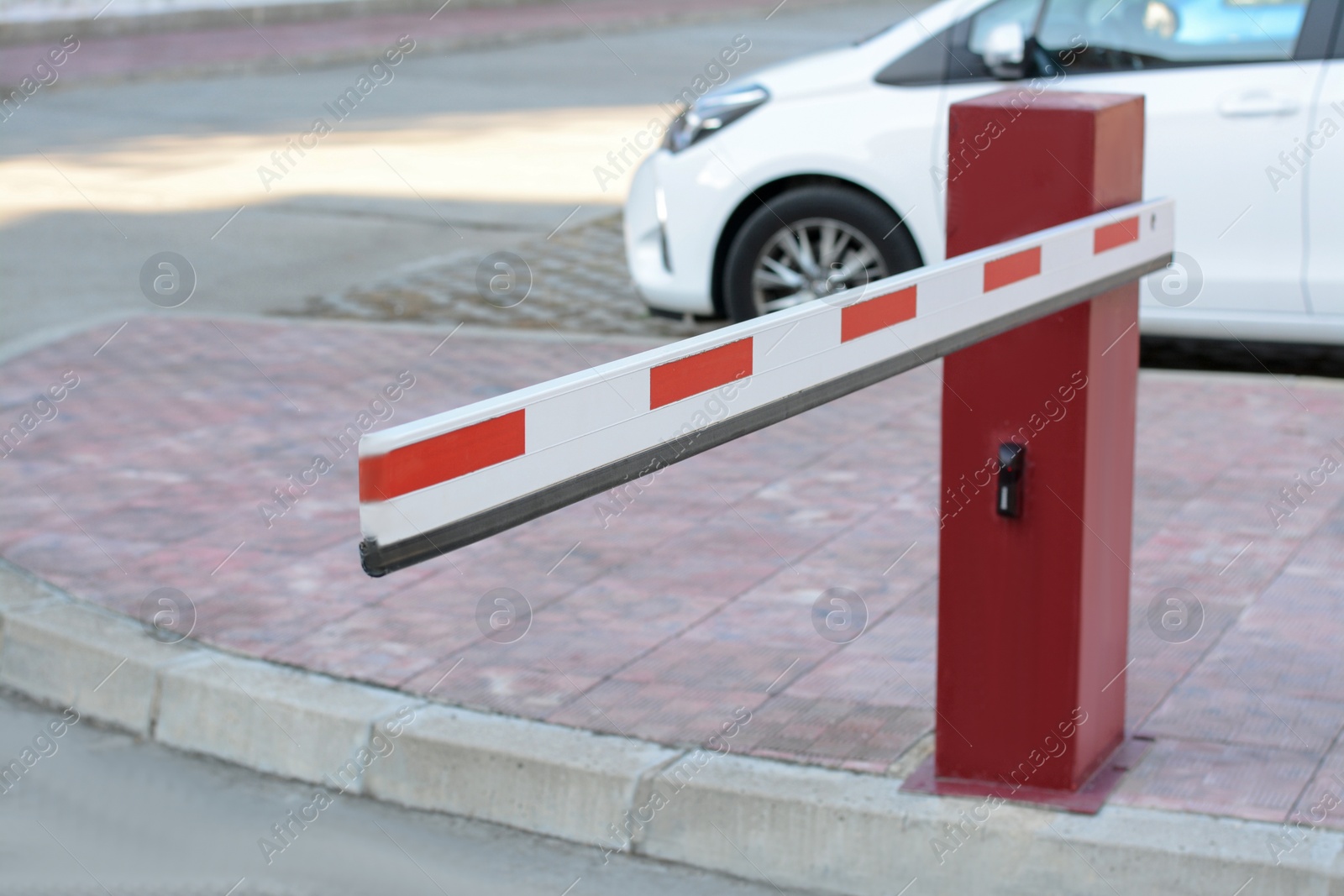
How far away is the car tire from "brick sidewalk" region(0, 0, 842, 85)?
11625 millimetres

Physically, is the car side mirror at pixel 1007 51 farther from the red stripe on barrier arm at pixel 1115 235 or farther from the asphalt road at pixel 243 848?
the asphalt road at pixel 243 848

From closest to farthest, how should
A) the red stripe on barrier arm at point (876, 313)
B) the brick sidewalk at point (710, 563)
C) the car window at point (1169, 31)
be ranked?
1. the red stripe on barrier arm at point (876, 313)
2. the brick sidewalk at point (710, 563)
3. the car window at point (1169, 31)

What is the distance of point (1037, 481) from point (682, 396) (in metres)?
1.13

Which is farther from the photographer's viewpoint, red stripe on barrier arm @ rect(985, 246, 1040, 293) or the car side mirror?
the car side mirror

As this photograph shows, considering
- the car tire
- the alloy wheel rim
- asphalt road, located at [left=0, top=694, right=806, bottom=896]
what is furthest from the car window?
asphalt road, located at [left=0, top=694, right=806, bottom=896]

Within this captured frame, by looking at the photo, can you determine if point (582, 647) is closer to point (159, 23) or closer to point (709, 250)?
point (709, 250)

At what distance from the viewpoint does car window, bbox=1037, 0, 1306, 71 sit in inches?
240

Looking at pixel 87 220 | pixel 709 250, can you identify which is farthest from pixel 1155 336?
pixel 87 220

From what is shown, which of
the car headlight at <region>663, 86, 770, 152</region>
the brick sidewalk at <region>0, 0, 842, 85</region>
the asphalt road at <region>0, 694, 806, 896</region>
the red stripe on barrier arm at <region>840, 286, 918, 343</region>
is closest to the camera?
the red stripe on barrier arm at <region>840, 286, 918, 343</region>

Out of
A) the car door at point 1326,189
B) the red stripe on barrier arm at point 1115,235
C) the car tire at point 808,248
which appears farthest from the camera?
the car tire at point 808,248

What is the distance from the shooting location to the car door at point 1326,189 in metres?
5.88

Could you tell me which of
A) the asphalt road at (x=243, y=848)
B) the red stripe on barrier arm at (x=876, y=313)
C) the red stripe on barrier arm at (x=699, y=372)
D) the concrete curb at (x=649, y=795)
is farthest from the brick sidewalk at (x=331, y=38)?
the red stripe on barrier arm at (x=699, y=372)

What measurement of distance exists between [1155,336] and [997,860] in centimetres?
444

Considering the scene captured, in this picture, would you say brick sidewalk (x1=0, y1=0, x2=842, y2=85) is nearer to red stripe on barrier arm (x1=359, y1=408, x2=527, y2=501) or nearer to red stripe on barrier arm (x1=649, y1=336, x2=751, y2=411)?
red stripe on barrier arm (x1=649, y1=336, x2=751, y2=411)
